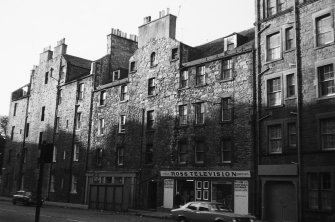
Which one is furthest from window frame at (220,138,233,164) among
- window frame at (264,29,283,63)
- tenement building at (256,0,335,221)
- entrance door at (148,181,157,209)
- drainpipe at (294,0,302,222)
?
entrance door at (148,181,157,209)

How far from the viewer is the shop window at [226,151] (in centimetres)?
2992

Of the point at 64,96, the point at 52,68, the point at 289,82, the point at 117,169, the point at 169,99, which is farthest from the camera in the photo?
the point at 52,68

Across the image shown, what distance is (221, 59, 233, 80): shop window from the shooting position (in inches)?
1214

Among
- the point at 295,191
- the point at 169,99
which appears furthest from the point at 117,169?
the point at 295,191

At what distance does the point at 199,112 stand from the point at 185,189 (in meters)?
6.17

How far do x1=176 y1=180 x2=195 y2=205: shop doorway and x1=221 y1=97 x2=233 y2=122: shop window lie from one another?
18.6ft

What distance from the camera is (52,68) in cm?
5394

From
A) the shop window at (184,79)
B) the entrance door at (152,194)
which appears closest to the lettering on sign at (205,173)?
the entrance door at (152,194)

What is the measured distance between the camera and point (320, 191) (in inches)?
940

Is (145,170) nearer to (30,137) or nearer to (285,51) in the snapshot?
(285,51)

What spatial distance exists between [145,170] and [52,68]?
79.6 ft

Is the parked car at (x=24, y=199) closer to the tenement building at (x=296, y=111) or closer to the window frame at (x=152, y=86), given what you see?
the window frame at (x=152, y=86)

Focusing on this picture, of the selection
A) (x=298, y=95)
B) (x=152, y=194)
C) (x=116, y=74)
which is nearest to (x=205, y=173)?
(x=152, y=194)

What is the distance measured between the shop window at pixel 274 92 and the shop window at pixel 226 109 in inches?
130
